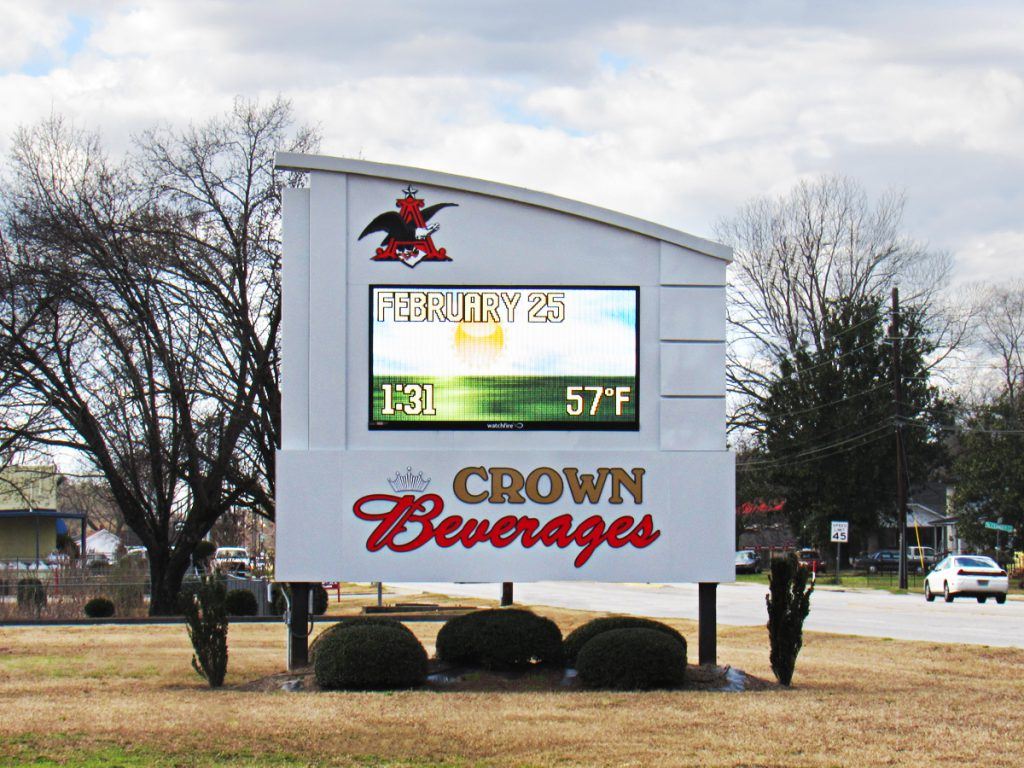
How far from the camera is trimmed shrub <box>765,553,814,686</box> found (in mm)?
15656

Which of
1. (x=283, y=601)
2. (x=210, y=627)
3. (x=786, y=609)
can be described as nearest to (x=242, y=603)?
(x=283, y=601)

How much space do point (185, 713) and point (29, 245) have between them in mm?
24021

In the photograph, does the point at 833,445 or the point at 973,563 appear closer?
the point at 973,563

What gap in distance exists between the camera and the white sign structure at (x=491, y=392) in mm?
16422

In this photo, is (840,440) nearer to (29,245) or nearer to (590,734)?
(29,245)

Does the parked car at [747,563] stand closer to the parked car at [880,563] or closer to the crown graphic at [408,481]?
the parked car at [880,563]

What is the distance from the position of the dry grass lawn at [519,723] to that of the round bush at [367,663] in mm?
487

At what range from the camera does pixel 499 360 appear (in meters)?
16.4

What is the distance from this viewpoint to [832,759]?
35.7 feet

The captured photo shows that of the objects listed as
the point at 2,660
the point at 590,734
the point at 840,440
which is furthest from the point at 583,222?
the point at 840,440

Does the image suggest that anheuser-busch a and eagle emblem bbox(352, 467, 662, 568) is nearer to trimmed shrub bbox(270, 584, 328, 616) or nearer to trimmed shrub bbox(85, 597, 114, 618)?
trimmed shrub bbox(270, 584, 328, 616)

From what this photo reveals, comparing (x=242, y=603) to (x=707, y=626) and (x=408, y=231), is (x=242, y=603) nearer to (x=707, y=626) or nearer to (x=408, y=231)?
(x=408, y=231)

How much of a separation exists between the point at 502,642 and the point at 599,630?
1.43 m

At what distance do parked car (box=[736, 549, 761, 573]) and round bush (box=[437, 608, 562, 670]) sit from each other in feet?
183
